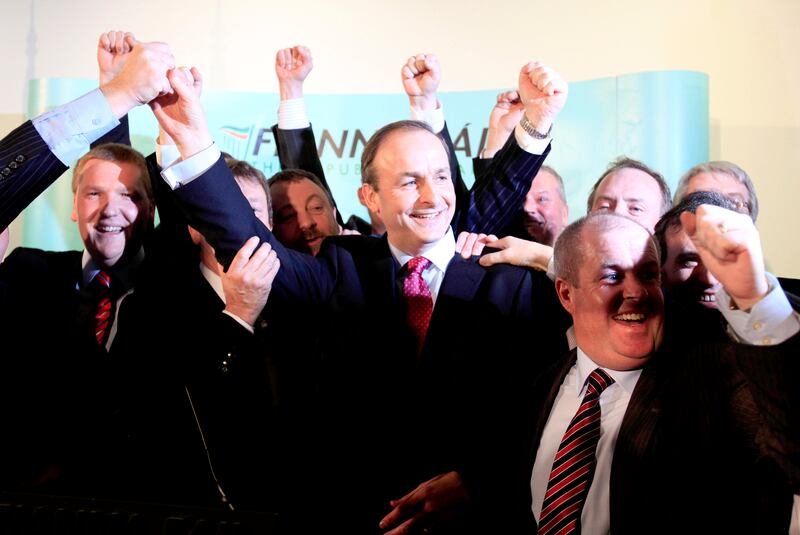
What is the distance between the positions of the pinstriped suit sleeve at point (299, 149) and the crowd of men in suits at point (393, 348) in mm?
669

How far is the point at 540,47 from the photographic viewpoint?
14.5 ft

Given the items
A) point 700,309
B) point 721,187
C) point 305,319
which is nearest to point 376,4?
point 721,187

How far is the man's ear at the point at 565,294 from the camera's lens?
199 cm

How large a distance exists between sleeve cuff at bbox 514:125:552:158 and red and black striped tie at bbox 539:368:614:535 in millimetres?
917

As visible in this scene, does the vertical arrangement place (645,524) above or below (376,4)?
below

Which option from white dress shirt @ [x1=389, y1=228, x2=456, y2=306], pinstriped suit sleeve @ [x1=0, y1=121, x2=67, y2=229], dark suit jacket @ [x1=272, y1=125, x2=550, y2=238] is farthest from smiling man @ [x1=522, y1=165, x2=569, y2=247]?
pinstriped suit sleeve @ [x1=0, y1=121, x2=67, y2=229]

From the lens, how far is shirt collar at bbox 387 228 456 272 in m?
2.24

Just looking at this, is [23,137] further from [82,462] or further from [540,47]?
[540,47]

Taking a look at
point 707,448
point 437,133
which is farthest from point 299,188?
point 707,448

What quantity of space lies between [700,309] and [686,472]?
45 cm

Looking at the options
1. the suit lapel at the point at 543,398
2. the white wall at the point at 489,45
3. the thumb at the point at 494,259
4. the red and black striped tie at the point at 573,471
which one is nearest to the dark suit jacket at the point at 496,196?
the thumb at the point at 494,259

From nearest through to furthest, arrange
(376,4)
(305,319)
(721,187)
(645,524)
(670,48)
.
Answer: (645,524) < (305,319) < (721,187) < (670,48) < (376,4)

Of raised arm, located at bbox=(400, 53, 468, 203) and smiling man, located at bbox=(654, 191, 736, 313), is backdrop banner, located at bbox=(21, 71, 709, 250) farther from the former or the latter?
smiling man, located at bbox=(654, 191, 736, 313)

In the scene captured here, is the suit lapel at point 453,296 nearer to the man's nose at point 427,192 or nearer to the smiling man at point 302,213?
the man's nose at point 427,192
